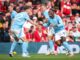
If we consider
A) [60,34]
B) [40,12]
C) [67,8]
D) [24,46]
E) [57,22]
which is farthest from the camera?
[67,8]

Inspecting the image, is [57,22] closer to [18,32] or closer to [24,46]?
[18,32]

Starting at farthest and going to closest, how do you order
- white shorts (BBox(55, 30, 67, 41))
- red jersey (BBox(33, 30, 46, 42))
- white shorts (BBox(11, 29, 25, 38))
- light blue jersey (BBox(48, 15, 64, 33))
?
red jersey (BBox(33, 30, 46, 42)) < white shorts (BBox(11, 29, 25, 38)) < white shorts (BBox(55, 30, 67, 41)) < light blue jersey (BBox(48, 15, 64, 33))

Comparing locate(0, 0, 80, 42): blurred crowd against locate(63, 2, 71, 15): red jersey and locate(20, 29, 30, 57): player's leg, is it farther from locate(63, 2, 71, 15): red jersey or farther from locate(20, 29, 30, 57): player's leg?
locate(20, 29, 30, 57): player's leg

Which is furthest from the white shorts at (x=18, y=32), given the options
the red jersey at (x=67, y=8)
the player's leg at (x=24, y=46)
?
the red jersey at (x=67, y=8)

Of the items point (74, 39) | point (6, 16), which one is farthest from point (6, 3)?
point (74, 39)

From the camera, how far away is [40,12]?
1844cm

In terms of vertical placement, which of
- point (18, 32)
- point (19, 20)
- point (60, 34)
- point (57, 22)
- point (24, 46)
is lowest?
point (24, 46)

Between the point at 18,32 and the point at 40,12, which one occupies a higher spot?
the point at 40,12

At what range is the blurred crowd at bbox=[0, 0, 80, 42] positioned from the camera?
17375mm

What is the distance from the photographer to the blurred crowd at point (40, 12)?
17375 mm

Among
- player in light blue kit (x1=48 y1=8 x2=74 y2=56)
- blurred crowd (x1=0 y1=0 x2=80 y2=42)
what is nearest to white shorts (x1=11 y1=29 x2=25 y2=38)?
blurred crowd (x1=0 y1=0 x2=80 y2=42)

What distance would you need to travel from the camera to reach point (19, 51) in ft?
55.1

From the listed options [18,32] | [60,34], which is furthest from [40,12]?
[60,34]

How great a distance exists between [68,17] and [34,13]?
1.86 metres
